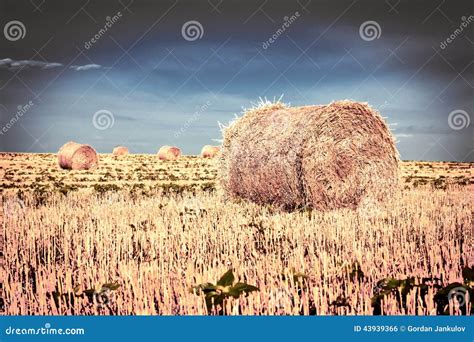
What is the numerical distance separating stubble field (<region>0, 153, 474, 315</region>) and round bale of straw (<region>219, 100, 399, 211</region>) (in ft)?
1.32

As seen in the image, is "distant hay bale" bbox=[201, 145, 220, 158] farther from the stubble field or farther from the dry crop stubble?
the dry crop stubble

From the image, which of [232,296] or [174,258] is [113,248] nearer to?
[174,258]

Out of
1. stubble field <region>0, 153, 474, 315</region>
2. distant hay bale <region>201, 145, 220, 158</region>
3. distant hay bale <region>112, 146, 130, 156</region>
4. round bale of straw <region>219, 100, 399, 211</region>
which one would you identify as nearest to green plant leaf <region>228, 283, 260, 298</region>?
stubble field <region>0, 153, 474, 315</region>

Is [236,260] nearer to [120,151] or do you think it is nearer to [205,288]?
[205,288]

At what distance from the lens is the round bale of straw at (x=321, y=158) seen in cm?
1036

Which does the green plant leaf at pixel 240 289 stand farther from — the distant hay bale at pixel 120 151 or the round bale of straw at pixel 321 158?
the distant hay bale at pixel 120 151

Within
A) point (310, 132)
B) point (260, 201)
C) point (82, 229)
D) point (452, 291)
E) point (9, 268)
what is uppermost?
point (310, 132)

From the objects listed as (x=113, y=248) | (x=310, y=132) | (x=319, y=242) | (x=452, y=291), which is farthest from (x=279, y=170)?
(x=452, y=291)

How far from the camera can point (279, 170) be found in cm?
1072

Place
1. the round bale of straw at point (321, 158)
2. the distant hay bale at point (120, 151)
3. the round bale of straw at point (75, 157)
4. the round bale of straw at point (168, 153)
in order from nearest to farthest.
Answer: the round bale of straw at point (321, 158) < the round bale of straw at point (75, 157) < the round bale of straw at point (168, 153) < the distant hay bale at point (120, 151)

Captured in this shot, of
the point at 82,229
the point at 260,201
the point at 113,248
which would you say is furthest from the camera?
the point at 260,201

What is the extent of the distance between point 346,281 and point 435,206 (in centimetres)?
631

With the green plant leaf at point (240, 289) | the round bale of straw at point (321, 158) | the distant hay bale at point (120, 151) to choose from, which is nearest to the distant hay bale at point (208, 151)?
the distant hay bale at point (120, 151)

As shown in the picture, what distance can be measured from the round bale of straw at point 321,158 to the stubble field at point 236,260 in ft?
1.32
